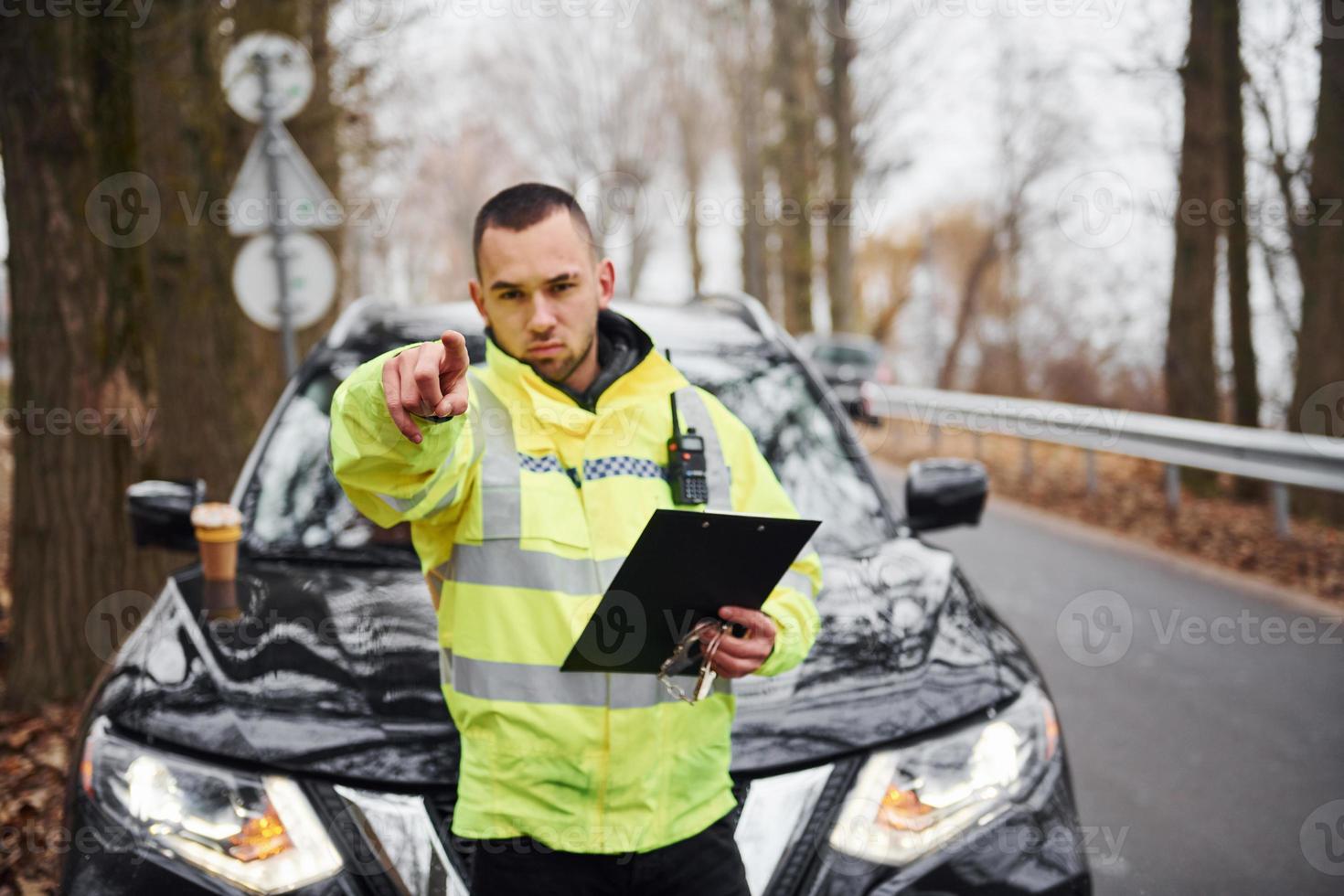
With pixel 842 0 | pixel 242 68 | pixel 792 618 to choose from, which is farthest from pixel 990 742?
pixel 842 0

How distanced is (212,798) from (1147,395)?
2265 cm

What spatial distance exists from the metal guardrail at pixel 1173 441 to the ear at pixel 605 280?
24.0ft

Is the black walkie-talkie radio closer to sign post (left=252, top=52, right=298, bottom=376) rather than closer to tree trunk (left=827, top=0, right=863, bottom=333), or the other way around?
sign post (left=252, top=52, right=298, bottom=376)

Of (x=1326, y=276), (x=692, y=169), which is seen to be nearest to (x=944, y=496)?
(x=1326, y=276)

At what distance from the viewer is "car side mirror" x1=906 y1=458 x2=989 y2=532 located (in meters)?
3.51

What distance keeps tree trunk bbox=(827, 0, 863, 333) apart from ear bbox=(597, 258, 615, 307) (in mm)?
20143

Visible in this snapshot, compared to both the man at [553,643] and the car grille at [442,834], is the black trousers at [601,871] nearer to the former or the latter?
the man at [553,643]

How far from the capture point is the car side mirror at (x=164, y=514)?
336 centimetres

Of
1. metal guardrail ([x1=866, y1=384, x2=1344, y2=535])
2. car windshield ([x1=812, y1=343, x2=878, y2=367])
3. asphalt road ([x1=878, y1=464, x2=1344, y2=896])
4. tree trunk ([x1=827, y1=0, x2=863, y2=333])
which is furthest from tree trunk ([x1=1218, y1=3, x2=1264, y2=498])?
tree trunk ([x1=827, y1=0, x2=863, y2=333])

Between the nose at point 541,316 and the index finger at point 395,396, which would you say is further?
the nose at point 541,316

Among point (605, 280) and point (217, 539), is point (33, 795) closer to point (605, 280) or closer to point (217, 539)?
point (217, 539)

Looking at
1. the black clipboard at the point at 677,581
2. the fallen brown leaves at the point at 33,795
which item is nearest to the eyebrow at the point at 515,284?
the black clipboard at the point at 677,581

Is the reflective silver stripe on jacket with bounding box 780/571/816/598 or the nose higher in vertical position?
the nose

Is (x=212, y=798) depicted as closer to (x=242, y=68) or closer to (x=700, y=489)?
(x=700, y=489)
